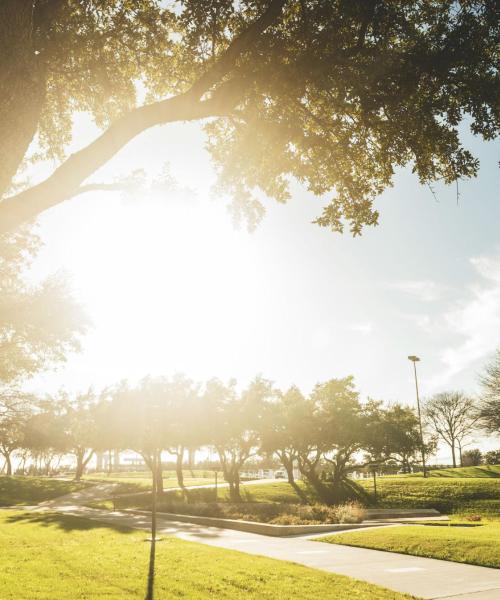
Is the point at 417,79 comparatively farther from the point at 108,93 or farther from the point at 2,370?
the point at 2,370

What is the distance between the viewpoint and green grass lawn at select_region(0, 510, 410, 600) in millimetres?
8852

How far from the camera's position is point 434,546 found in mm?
14180

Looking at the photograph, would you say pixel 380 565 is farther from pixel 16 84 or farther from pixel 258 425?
pixel 258 425

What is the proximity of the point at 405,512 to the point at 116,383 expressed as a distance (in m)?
30.2

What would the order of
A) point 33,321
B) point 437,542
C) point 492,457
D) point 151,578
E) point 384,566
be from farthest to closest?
point 492,457, point 33,321, point 437,542, point 384,566, point 151,578

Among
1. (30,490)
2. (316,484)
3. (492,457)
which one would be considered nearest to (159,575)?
(316,484)

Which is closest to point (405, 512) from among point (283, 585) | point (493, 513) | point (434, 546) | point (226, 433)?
point (493, 513)

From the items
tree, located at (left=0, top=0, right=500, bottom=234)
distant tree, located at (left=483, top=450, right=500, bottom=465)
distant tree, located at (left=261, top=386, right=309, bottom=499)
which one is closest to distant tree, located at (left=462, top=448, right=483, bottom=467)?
distant tree, located at (left=483, top=450, right=500, bottom=465)

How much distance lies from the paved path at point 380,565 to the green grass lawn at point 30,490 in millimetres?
35835

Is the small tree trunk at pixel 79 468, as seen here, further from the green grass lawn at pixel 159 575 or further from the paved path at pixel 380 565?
the green grass lawn at pixel 159 575

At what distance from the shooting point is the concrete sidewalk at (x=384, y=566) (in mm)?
9398

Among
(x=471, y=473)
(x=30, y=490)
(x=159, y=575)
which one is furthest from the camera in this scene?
(x=30, y=490)

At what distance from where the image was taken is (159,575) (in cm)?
1056

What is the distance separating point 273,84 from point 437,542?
14.5 metres
